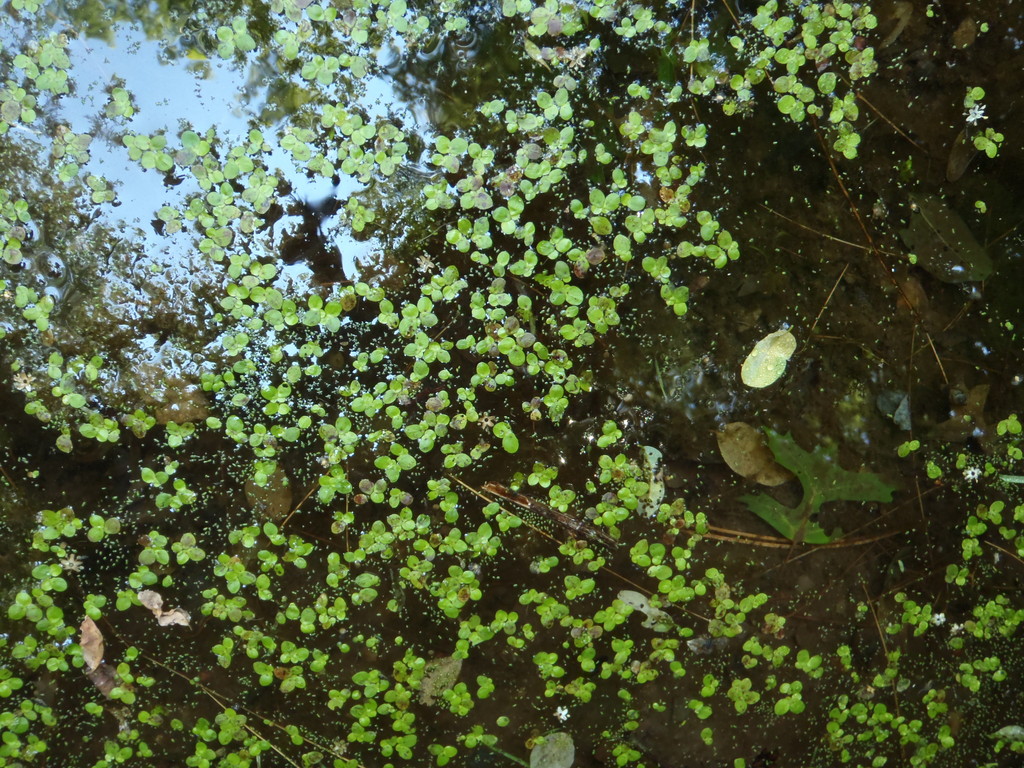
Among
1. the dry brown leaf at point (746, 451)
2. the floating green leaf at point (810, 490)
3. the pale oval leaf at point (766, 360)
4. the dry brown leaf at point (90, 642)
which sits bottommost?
the dry brown leaf at point (90, 642)

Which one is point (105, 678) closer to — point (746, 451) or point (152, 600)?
point (152, 600)

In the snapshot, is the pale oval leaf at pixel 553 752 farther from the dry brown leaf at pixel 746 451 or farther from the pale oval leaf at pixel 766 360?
the pale oval leaf at pixel 766 360

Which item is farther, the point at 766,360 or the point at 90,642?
the point at 766,360

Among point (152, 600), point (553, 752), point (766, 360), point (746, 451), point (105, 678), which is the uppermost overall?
point (766, 360)

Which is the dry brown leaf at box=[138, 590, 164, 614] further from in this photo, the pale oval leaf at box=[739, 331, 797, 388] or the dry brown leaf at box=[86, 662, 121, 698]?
the pale oval leaf at box=[739, 331, 797, 388]

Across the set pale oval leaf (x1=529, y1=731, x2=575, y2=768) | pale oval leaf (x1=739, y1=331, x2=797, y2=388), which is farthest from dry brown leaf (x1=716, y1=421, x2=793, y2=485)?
pale oval leaf (x1=529, y1=731, x2=575, y2=768)

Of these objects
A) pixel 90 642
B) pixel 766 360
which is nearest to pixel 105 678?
pixel 90 642

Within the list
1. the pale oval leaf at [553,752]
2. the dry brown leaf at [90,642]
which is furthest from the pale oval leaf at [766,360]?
the dry brown leaf at [90,642]
